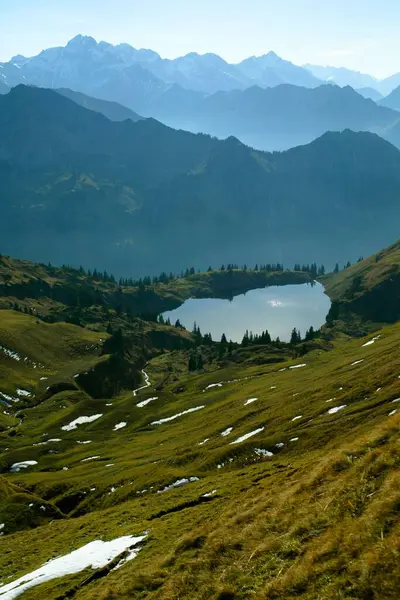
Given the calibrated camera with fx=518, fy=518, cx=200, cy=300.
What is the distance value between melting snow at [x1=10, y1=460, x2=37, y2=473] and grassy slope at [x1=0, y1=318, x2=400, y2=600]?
7.78 feet

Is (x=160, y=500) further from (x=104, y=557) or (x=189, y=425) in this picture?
(x=189, y=425)

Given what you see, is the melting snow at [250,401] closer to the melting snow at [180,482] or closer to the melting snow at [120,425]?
the melting snow at [120,425]

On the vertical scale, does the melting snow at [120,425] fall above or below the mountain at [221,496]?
below

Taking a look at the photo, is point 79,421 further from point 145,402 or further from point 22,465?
point 22,465

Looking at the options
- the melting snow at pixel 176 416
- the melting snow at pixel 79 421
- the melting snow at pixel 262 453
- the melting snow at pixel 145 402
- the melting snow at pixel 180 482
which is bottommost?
the melting snow at pixel 79 421

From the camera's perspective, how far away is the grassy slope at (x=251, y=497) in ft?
61.4

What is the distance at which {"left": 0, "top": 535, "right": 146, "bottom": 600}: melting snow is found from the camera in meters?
33.4

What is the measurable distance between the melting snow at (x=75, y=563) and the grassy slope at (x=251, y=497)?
157 cm

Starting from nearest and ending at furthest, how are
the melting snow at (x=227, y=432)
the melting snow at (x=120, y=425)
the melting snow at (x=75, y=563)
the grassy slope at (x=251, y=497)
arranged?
the grassy slope at (x=251, y=497) → the melting snow at (x=75, y=563) → the melting snow at (x=227, y=432) → the melting snow at (x=120, y=425)

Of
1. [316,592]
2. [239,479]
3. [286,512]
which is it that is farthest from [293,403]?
[316,592]

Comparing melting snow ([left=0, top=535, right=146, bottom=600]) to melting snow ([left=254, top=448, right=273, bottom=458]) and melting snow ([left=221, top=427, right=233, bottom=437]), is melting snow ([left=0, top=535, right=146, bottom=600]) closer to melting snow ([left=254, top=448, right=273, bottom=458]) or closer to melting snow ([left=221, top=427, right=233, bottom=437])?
melting snow ([left=254, top=448, right=273, bottom=458])

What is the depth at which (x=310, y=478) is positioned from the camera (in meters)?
28.4

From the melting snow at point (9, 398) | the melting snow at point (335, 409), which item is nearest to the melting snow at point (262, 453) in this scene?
the melting snow at point (335, 409)

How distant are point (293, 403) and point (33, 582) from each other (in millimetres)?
59270
